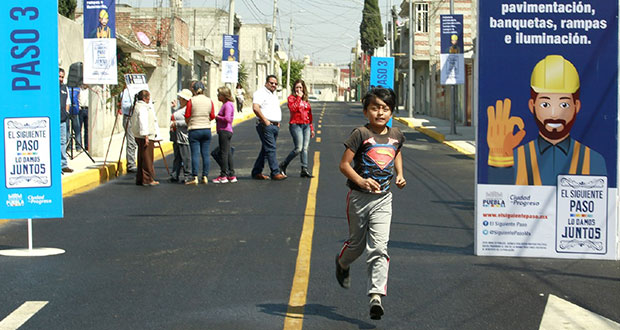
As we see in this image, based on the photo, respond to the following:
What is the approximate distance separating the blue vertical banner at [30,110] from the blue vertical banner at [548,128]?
427cm

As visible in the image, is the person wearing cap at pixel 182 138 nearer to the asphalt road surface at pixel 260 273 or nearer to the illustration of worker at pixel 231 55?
the asphalt road surface at pixel 260 273

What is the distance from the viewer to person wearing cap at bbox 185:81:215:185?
1411cm

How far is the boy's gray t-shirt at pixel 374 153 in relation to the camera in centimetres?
565

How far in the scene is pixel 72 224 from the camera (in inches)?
393

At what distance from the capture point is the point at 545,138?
7.95 metres

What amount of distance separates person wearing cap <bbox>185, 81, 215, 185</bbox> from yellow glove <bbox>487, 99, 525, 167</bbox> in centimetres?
707

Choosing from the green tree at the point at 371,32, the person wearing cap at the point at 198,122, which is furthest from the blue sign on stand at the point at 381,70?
the green tree at the point at 371,32

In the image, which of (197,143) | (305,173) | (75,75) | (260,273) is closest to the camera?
(260,273)

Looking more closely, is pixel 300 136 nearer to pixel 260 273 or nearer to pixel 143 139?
pixel 143 139

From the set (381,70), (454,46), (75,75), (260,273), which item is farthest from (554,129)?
(454,46)

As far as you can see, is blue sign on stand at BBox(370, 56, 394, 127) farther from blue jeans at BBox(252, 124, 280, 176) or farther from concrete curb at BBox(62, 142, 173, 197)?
blue jeans at BBox(252, 124, 280, 176)

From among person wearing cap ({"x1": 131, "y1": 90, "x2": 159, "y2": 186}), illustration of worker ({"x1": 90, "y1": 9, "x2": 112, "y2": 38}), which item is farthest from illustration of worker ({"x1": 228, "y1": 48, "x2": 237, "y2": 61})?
person wearing cap ({"x1": 131, "y1": 90, "x2": 159, "y2": 186})

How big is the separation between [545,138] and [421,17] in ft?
174

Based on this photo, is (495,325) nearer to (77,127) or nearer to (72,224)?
(72,224)
